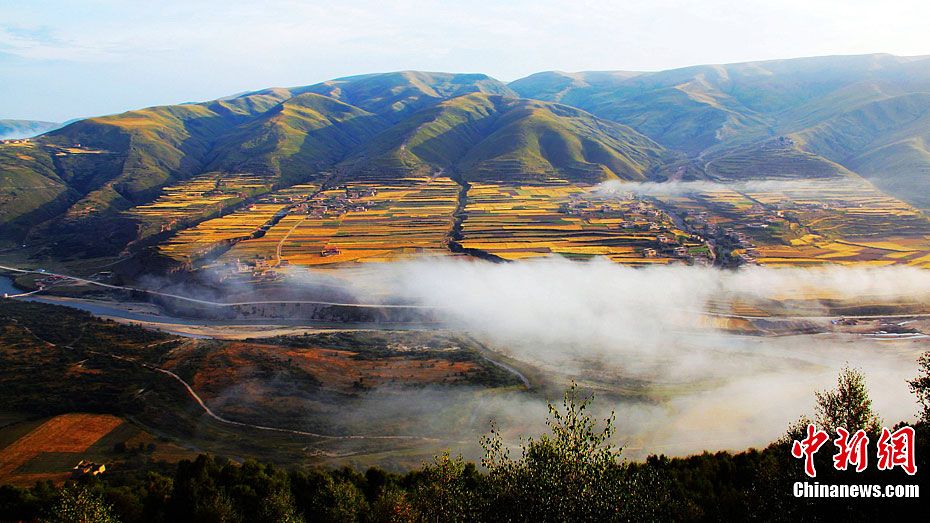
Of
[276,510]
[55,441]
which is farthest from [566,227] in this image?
[276,510]

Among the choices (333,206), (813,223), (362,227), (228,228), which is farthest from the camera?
(333,206)

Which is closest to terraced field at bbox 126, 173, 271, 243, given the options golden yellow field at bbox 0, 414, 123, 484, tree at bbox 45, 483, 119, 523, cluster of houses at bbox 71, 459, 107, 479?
golden yellow field at bbox 0, 414, 123, 484

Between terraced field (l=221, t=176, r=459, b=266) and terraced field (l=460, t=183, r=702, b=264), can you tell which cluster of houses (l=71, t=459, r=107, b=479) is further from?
terraced field (l=460, t=183, r=702, b=264)

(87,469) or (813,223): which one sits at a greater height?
(813,223)

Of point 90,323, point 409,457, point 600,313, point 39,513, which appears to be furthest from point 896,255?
point 90,323

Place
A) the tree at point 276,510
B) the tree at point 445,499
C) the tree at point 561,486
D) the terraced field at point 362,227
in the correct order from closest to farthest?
1. the tree at point 561,486
2. the tree at point 445,499
3. the tree at point 276,510
4. the terraced field at point 362,227

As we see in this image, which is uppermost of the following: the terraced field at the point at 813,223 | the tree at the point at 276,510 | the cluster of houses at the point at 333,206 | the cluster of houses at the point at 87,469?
the cluster of houses at the point at 333,206

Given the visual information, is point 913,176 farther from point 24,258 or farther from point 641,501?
point 24,258

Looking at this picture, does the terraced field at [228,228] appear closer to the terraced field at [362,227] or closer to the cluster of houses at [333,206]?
the terraced field at [362,227]

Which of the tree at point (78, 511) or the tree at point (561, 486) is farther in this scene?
the tree at point (78, 511)

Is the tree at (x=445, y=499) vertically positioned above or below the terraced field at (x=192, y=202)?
below

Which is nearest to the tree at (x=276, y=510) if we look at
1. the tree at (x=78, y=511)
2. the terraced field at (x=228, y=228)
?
the tree at (x=78, y=511)

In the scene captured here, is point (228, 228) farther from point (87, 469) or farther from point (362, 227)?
point (87, 469)
